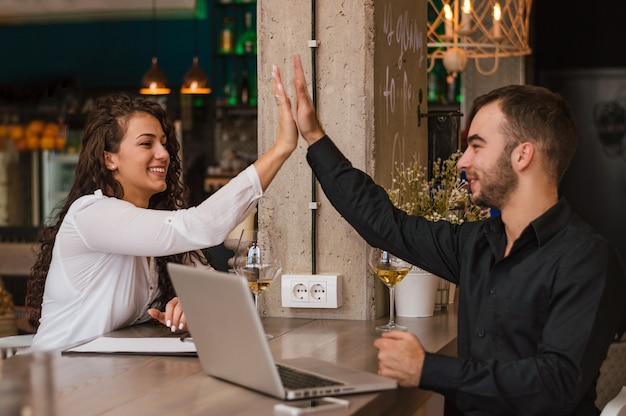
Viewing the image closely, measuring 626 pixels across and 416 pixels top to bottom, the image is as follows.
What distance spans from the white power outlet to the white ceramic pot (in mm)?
207

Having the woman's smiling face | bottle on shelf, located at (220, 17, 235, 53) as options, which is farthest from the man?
bottle on shelf, located at (220, 17, 235, 53)

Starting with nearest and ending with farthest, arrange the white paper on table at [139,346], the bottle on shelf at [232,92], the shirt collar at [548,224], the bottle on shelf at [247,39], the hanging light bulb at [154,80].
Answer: the shirt collar at [548,224]
the white paper on table at [139,346]
the hanging light bulb at [154,80]
the bottle on shelf at [247,39]
the bottle on shelf at [232,92]

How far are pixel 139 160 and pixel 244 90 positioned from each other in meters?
5.78

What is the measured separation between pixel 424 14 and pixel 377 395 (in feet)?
6.44

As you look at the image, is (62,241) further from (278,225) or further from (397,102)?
(397,102)

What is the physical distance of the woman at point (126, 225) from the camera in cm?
249

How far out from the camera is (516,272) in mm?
2084

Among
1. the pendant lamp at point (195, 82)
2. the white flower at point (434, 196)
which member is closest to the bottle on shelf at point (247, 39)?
the pendant lamp at point (195, 82)

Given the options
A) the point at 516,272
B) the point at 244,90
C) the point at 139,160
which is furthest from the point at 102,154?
the point at 244,90

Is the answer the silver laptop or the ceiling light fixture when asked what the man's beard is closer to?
the silver laptop

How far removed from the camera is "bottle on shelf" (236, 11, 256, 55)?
8.47 metres

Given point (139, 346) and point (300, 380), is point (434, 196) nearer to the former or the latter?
point (139, 346)

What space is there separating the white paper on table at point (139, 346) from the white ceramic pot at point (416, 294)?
2.56ft

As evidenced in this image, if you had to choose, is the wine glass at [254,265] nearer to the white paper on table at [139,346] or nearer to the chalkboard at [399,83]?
the white paper on table at [139,346]
